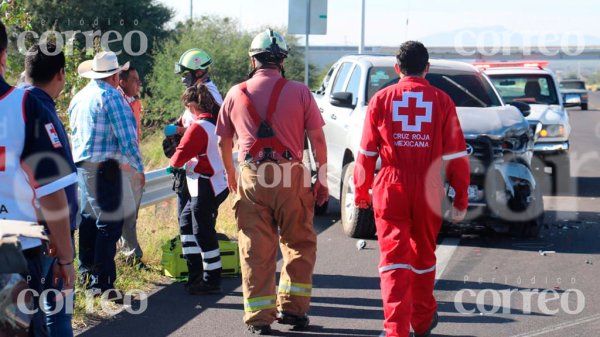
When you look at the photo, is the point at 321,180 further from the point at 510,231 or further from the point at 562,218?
the point at 562,218

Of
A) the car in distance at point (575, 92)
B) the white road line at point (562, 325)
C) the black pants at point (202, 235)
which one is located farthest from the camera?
the car in distance at point (575, 92)

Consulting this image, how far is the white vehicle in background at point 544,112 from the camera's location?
1612 cm

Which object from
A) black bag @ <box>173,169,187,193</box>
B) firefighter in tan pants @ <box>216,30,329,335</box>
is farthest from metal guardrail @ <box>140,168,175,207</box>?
firefighter in tan pants @ <box>216,30,329,335</box>

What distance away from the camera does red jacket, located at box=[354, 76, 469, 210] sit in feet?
20.9

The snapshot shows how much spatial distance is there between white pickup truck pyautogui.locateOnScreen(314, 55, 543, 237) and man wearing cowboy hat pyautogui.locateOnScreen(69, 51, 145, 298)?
11.9 feet

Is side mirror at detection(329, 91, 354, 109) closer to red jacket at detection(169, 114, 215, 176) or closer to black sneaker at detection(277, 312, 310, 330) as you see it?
red jacket at detection(169, 114, 215, 176)

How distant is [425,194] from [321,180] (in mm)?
1061

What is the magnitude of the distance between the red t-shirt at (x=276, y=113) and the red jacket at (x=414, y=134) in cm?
66

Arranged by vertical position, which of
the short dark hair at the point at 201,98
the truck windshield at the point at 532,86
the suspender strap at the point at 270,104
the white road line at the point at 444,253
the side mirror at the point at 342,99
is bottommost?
the white road line at the point at 444,253

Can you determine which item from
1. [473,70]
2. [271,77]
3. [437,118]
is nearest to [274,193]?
[271,77]

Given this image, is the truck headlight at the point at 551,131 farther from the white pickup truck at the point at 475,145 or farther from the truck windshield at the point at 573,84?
the truck windshield at the point at 573,84

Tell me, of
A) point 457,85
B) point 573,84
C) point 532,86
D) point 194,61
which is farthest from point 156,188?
point 573,84

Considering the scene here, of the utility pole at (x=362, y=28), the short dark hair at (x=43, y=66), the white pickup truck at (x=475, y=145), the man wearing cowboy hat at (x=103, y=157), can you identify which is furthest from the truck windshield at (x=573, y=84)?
the short dark hair at (x=43, y=66)

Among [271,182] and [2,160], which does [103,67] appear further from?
[2,160]
